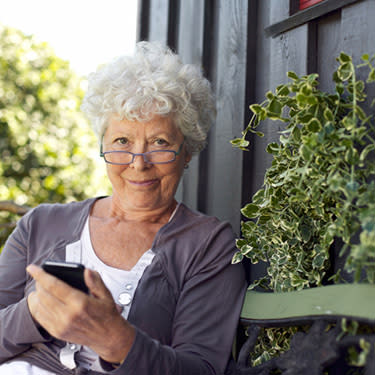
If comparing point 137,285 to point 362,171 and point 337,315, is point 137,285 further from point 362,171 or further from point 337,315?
point 362,171

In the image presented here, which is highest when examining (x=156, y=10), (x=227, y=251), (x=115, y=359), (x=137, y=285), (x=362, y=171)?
(x=156, y=10)

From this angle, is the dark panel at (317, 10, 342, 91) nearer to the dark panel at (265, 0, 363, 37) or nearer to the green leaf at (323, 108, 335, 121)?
the dark panel at (265, 0, 363, 37)

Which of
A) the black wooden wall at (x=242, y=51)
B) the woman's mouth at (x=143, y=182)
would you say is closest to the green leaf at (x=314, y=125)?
the black wooden wall at (x=242, y=51)

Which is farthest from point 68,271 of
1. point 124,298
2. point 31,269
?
point 124,298

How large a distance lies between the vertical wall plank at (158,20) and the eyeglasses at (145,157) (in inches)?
44.1

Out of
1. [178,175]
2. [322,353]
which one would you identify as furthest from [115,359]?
[178,175]

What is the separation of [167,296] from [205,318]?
165 millimetres

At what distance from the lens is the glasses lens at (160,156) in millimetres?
1937

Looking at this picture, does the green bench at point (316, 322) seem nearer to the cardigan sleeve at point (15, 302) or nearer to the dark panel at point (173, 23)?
the cardigan sleeve at point (15, 302)

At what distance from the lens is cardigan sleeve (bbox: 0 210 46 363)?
168 centimetres

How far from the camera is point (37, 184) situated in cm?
627

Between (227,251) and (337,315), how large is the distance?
636 mm

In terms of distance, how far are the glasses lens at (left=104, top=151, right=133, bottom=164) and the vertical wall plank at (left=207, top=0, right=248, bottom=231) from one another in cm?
51

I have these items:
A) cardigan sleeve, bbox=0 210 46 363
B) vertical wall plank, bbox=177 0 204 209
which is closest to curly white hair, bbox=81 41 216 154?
vertical wall plank, bbox=177 0 204 209
